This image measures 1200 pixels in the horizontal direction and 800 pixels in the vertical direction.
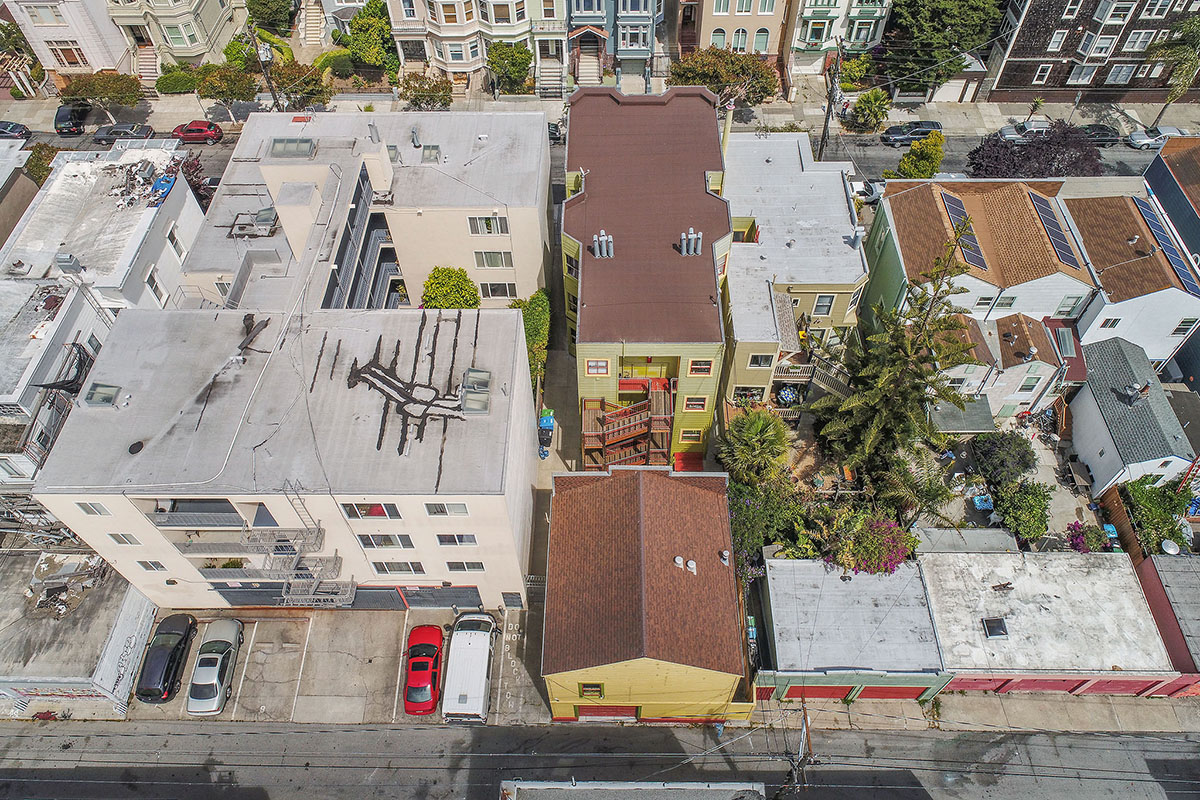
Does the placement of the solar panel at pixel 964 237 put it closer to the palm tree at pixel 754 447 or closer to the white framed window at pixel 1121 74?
the palm tree at pixel 754 447

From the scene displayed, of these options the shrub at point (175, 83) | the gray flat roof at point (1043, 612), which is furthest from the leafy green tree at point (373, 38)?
the gray flat roof at point (1043, 612)

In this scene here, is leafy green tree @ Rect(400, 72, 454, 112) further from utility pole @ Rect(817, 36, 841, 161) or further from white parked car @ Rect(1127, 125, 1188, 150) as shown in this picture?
white parked car @ Rect(1127, 125, 1188, 150)

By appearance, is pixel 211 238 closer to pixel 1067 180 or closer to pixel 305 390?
pixel 305 390

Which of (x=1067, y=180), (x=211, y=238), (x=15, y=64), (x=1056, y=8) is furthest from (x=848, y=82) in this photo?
(x=15, y=64)

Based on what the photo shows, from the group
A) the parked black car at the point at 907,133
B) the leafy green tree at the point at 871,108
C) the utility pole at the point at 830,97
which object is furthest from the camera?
the parked black car at the point at 907,133

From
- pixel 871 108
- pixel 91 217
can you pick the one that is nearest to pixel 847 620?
pixel 871 108
